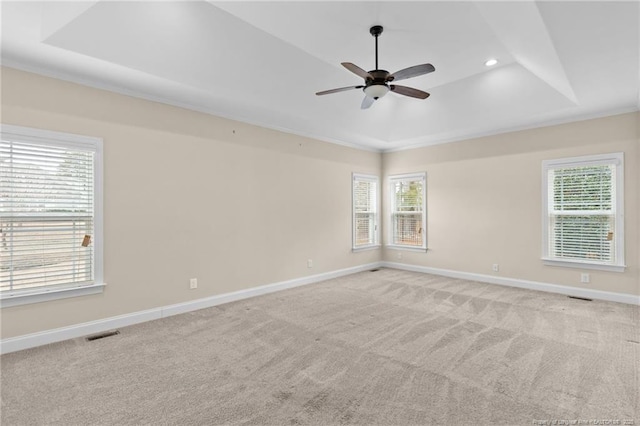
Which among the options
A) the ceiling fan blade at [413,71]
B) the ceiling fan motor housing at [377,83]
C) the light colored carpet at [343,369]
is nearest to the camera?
the light colored carpet at [343,369]

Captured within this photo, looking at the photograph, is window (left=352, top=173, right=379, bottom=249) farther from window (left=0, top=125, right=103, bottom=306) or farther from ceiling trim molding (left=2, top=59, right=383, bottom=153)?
window (left=0, top=125, right=103, bottom=306)

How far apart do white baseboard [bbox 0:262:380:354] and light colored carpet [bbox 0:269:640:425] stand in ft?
0.38

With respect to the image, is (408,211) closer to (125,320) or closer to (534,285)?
(534,285)

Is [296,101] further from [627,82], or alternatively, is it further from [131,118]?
[627,82]

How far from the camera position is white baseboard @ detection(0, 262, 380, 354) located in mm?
3013

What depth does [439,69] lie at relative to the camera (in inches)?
154

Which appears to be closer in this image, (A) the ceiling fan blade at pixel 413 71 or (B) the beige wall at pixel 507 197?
(A) the ceiling fan blade at pixel 413 71

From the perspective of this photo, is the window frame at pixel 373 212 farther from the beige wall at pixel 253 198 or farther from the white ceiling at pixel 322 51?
the white ceiling at pixel 322 51

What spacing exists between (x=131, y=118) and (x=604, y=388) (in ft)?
16.2

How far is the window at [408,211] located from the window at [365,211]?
0.38 m

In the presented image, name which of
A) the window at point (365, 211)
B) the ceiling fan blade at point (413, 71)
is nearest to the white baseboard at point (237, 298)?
the window at point (365, 211)

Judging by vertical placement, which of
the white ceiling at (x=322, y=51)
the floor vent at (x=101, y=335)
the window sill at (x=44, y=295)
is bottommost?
the floor vent at (x=101, y=335)

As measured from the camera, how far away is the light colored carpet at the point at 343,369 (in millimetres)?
2090

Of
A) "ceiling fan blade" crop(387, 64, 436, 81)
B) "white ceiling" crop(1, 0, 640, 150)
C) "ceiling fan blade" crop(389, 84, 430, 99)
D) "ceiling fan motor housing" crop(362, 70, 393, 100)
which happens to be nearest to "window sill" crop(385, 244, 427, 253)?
"white ceiling" crop(1, 0, 640, 150)
